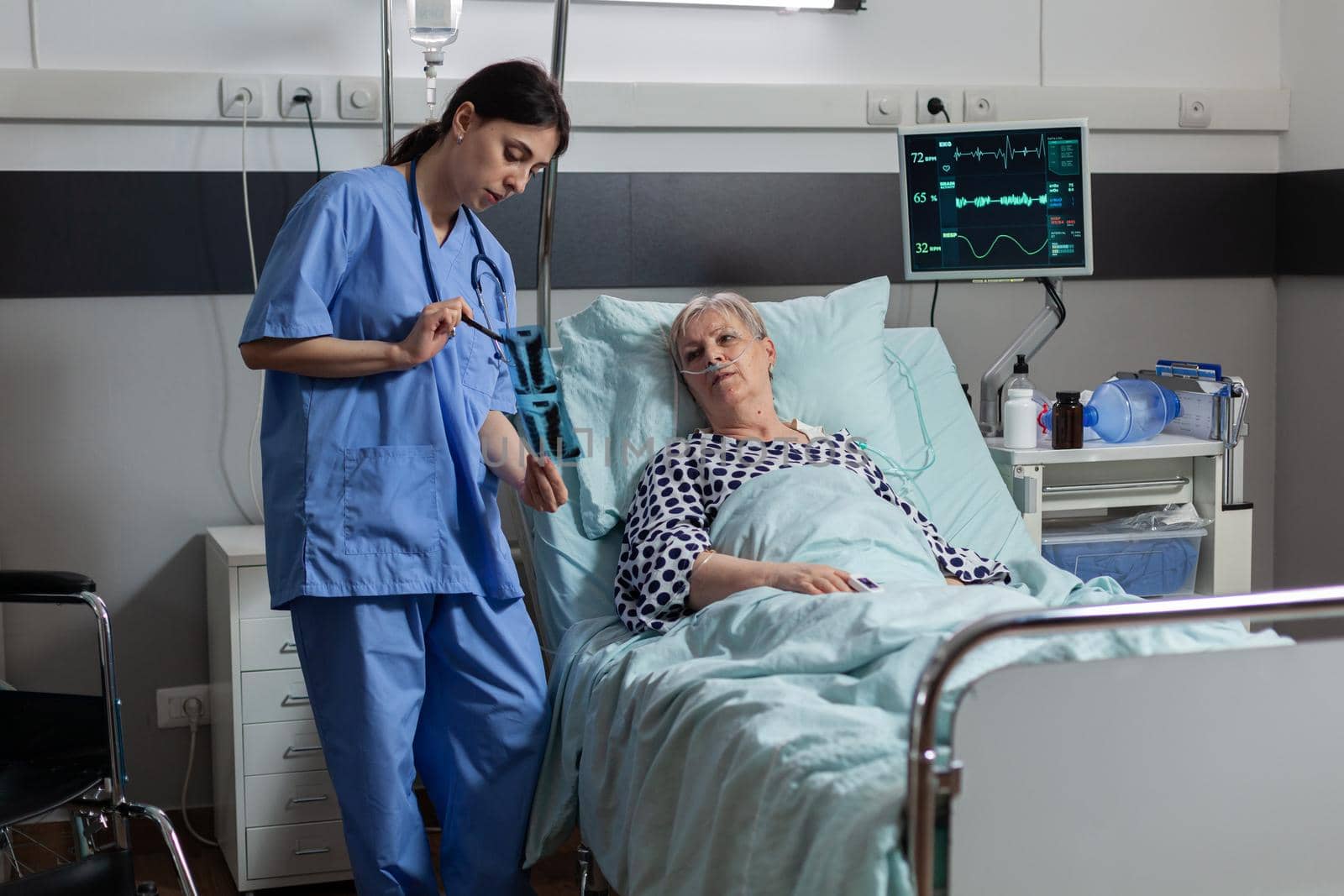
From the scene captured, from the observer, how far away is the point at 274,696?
236cm

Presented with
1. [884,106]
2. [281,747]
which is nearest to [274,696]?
[281,747]

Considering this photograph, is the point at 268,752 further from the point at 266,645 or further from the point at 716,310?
the point at 716,310

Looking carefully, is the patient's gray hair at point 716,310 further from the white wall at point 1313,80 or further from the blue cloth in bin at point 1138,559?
the white wall at point 1313,80

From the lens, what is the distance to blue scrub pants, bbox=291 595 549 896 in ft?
6.03

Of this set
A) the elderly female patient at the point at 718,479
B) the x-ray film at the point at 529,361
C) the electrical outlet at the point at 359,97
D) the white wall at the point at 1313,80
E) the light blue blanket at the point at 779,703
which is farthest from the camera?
the white wall at the point at 1313,80

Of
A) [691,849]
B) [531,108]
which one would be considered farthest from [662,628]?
[531,108]

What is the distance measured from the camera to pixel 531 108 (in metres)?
1.84

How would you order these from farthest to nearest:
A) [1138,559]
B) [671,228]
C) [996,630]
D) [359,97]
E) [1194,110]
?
[1194,110] → [671,228] → [359,97] → [1138,559] → [996,630]

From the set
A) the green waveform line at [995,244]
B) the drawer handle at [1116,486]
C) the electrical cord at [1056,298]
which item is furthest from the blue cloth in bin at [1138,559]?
the green waveform line at [995,244]

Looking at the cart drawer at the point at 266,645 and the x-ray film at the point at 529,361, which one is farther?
the cart drawer at the point at 266,645

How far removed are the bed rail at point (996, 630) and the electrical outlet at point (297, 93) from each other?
2.00 metres

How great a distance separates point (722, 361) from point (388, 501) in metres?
0.72

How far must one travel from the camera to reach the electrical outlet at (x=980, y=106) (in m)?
3.02

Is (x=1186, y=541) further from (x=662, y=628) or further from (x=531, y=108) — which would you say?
(x=531, y=108)
